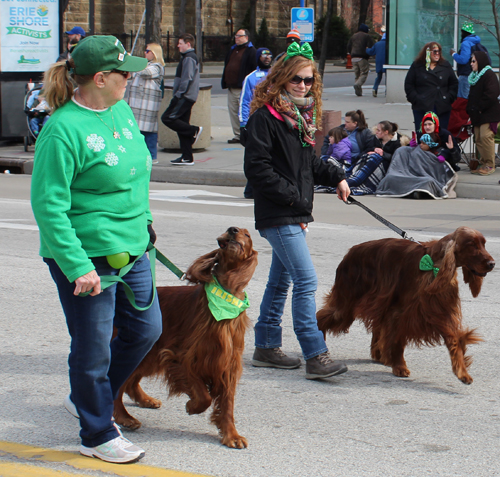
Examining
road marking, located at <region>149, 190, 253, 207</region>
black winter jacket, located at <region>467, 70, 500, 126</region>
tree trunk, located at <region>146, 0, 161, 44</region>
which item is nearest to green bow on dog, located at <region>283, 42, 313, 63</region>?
road marking, located at <region>149, 190, 253, 207</region>

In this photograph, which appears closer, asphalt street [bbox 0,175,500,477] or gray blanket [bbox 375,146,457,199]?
asphalt street [bbox 0,175,500,477]

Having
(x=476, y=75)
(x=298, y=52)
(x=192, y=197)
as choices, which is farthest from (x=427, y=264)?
(x=476, y=75)

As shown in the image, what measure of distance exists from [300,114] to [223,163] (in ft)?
31.4

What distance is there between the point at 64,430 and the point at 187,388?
700mm

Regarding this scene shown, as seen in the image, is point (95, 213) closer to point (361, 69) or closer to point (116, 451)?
point (116, 451)

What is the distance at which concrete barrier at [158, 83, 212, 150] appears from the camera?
49.9 feet

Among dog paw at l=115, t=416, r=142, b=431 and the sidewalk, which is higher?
the sidewalk

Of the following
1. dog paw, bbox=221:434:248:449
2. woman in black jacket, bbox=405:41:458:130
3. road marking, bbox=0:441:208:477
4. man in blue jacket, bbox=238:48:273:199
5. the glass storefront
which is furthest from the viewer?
the glass storefront

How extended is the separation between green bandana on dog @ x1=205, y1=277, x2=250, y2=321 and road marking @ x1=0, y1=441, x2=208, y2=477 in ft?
2.32

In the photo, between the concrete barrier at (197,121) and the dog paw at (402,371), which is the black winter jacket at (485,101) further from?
the dog paw at (402,371)

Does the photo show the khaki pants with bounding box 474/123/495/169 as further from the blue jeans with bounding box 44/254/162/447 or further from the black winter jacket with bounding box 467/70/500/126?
the blue jeans with bounding box 44/254/162/447

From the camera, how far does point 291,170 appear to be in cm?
467

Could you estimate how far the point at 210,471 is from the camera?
11.5 feet

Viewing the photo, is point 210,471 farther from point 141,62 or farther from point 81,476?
point 141,62
